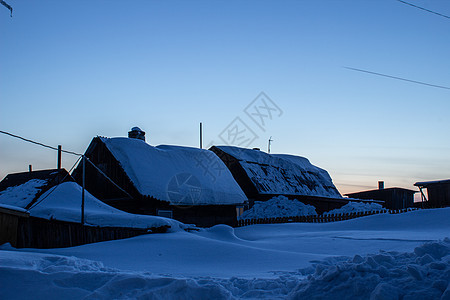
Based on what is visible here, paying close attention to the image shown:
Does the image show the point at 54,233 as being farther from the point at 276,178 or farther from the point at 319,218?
the point at 276,178

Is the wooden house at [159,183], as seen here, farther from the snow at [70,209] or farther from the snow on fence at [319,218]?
the snow at [70,209]

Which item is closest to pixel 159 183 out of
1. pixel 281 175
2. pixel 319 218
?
pixel 319 218

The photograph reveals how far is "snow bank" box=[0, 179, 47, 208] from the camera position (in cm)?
1457

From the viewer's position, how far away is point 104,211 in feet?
49.6

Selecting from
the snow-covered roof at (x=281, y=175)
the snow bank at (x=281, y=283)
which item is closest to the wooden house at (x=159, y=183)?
the snow-covered roof at (x=281, y=175)

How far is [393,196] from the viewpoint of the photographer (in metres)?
36.2

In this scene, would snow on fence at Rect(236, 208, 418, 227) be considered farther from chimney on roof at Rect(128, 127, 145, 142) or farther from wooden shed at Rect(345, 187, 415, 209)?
wooden shed at Rect(345, 187, 415, 209)

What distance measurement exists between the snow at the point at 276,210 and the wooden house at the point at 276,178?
1.43 metres

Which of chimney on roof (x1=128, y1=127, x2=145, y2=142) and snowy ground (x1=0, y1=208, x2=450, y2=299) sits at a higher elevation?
chimney on roof (x1=128, y1=127, x2=145, y2=142)

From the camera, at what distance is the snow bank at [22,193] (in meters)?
14.6

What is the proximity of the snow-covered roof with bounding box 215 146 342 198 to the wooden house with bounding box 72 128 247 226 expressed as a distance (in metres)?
4.40

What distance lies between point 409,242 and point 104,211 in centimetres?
994

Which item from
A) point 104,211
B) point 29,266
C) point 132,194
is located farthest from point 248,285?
point 132,194

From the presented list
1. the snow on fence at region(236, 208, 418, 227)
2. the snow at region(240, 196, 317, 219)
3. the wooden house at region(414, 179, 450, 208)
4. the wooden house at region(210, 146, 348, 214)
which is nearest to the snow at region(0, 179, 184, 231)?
the snow on fence at region(236, 208, 418, 227)
